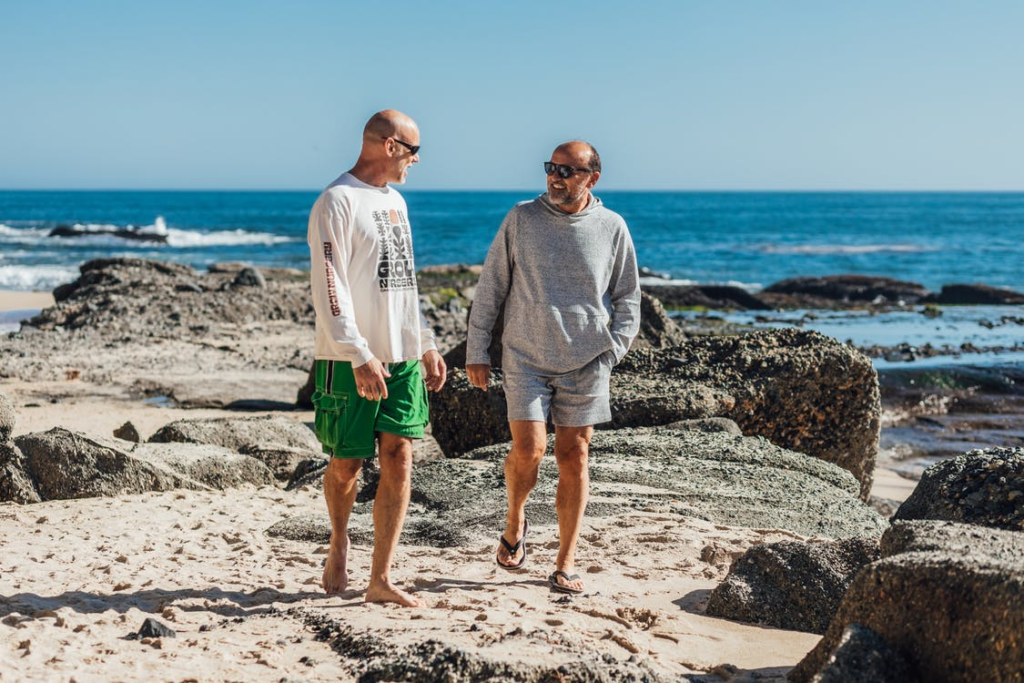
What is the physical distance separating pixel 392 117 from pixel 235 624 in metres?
→ 2.06

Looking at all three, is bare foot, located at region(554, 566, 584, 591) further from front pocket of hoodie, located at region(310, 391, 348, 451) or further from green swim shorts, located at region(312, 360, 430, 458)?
front pocket of hoodie, located at region(310, 391, 348, 451)

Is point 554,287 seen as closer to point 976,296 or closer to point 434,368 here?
point 434,368

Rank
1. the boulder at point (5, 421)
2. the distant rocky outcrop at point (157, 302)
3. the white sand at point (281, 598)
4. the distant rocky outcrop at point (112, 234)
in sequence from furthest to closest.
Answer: the distant rocky outcrop at point (112, 234), the distant rocky outcrop at point (157, 302), the boulder at point (5, 421), the white sand at point (281, 598)

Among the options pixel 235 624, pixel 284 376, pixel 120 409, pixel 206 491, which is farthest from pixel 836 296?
pixel 235 624

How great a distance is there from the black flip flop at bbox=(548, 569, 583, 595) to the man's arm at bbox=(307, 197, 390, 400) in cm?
113

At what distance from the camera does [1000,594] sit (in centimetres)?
291

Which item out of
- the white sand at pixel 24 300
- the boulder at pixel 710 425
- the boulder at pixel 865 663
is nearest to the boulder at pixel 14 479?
the boulder at pixel 710 425

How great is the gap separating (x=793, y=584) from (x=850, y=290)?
25.6m

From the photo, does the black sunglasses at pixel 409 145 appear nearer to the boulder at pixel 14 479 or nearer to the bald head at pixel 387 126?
the bald head at pixel 387 126

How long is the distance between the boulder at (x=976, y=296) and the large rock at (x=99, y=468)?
24572mm

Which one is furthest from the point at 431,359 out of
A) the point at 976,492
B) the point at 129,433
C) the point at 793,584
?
the point at 129,433

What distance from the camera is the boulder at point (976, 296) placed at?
27562mm

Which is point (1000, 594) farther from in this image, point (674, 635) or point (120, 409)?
point (120, 409)

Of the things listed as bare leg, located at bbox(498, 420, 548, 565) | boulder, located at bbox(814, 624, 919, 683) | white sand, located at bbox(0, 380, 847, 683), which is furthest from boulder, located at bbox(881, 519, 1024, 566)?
bare leg, located at bbox(498, 420, 548, 565)
